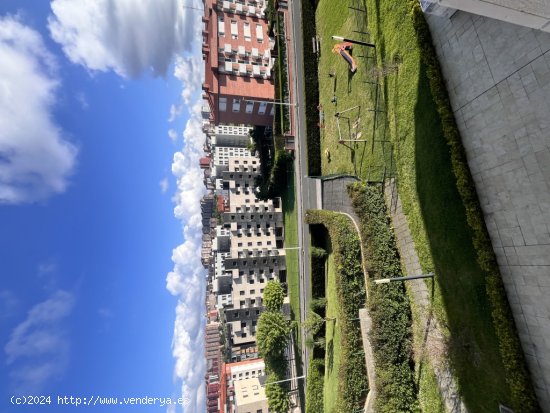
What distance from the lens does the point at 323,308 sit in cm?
3306

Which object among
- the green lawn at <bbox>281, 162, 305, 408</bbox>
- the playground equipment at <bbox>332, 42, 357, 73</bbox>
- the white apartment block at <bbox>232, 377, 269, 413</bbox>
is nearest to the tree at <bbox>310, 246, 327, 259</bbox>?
the green lawn at <bbox>281, 162, 305, 408</bbox>

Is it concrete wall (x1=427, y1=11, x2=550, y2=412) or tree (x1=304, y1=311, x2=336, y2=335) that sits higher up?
concrete wall (x1=427, y1=11, x2=550, y2=412)

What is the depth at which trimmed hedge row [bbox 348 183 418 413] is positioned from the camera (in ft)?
66.8

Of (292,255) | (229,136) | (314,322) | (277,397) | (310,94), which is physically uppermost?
(229,136)

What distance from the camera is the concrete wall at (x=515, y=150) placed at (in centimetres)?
1173

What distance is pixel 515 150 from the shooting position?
12742 millimetres

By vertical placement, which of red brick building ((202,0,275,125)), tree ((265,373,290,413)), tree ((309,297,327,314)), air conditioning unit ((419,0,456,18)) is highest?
red brick building ((202,0,275,125))

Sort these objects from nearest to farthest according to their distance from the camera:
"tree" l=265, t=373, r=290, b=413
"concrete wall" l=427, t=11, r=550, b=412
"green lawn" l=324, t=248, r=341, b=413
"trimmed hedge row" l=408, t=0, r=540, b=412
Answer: "concrete wall" l=427, t=11, r=550, b=412 < "trimmed hedge row" l=408, t=0, r=540, b=412 < "green lawn" l=324, t=248, r=341, b=413 < "tree" l=265, t=373, r=290, b=413

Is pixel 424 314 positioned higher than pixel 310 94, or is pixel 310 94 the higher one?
pixel 310 94

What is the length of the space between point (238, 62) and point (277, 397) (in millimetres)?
50564

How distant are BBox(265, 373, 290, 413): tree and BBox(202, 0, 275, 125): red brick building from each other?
41.0 meters

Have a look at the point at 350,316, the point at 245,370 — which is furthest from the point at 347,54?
the point at 245,370

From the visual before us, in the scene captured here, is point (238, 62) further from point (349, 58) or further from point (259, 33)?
point (349, 58)

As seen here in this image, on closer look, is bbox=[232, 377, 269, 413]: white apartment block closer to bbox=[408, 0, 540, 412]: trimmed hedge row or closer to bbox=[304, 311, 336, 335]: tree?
bbox=[304, 311, 336, 335]: tree
